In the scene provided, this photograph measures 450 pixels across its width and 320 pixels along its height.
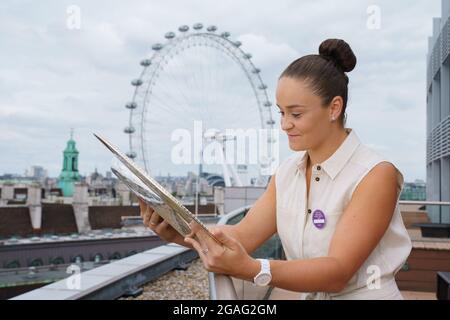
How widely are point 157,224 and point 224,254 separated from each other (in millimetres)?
315

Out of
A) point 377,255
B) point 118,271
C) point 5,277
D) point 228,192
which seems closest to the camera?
point 377,255

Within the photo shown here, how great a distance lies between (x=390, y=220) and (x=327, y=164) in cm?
19

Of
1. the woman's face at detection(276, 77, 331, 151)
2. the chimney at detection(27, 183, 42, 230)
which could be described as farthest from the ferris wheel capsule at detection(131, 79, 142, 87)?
the woman's face at detection(276, 77, 331, 151)

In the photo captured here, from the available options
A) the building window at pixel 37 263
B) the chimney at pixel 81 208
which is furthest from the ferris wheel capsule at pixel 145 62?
the chimney at pixel 81 208

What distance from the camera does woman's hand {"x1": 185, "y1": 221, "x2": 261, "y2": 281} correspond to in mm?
895

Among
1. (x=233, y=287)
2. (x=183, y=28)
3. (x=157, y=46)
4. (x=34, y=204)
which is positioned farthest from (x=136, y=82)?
(x=233, y=287)

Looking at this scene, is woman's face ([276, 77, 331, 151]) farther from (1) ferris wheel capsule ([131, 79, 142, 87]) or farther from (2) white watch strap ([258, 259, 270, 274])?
(1) ferris wheel capsule ([131, 79, 142, 87])

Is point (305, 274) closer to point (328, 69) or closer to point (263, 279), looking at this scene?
point (263, 279)

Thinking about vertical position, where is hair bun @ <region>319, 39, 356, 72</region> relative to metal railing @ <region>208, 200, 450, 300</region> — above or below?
above

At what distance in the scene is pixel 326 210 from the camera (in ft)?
3.52

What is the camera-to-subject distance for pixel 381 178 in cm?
102

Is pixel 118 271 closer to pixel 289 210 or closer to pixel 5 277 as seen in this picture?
pixel 289 210

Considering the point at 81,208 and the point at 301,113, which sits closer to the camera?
the point at 301,113

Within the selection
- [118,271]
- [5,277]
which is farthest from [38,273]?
[118,271]
